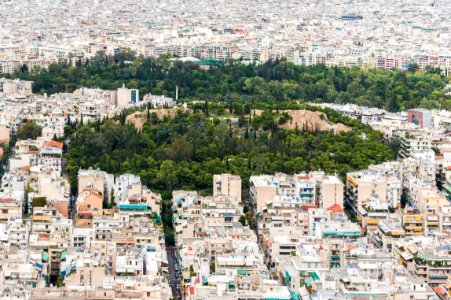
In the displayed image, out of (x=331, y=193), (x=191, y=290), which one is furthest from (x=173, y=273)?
(x=331, y=193)

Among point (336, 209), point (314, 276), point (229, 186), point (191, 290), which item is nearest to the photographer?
point (191, 290)

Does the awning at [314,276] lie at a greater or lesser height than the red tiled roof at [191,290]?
lesser

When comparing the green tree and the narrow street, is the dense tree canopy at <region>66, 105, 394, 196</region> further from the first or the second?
the narrow street

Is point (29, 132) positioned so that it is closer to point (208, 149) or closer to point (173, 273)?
point (208, 149)

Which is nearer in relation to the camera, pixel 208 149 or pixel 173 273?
pixel 173 273

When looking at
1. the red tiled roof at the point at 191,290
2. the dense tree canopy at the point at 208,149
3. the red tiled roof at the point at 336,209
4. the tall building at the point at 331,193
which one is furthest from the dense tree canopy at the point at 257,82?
the red tiled roof at the point at 191,290

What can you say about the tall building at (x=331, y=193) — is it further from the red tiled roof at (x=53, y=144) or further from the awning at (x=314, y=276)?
the red tiled roof at (x=53, y=144)

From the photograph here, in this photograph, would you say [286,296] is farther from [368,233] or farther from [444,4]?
[444,4]

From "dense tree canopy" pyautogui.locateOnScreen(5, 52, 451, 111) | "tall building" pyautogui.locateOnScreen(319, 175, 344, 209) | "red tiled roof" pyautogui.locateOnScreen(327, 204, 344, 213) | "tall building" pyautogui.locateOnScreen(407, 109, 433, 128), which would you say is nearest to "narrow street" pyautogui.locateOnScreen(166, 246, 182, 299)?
"red tiled roof" pyautogui.locateOnScreen(327, 204, 344, 213)

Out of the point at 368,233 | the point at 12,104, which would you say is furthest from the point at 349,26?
the point at 368,233
